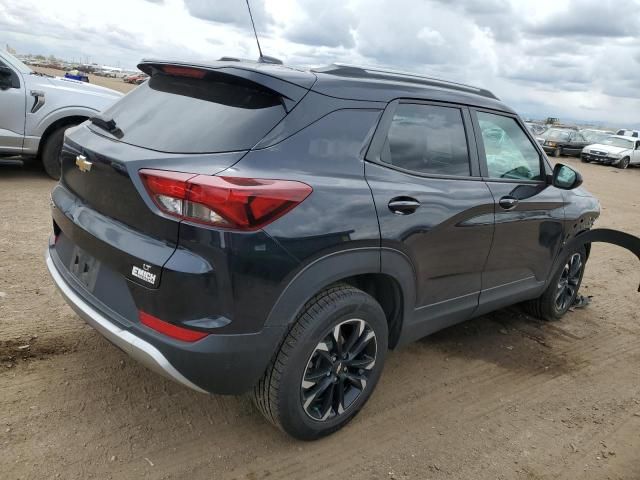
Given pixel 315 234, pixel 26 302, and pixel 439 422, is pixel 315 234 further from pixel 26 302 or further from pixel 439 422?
pixel 26 302

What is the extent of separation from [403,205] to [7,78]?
6426 millimetres

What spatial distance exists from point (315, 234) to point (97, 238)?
101 centimetres

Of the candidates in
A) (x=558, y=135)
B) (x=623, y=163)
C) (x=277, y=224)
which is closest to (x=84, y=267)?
(x=277, y=224)

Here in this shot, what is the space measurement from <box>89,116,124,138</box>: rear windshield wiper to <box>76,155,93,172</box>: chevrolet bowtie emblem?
19 centimetres

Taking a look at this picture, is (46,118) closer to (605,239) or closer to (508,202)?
(508,202)

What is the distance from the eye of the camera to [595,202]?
467 centimetres

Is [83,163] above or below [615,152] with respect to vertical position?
above

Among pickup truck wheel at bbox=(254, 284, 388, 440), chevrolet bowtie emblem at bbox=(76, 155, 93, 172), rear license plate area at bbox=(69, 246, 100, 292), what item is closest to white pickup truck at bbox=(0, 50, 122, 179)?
chevrolet bowtie emblem at bbox=(76, 155, 93, 172)

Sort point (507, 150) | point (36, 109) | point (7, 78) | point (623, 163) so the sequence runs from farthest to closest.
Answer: point (623, 163)
point (36, 109)
point (7, 78)
point (507, 150)

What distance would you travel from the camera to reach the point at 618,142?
26.4 meters

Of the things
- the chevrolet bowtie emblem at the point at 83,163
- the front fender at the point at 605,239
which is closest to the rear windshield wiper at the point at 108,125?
the chevrolet bowtie emblem at the point at 83,163

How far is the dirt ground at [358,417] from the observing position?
2609 mm

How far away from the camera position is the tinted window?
2.88m

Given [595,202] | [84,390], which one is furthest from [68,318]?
[595,202]
